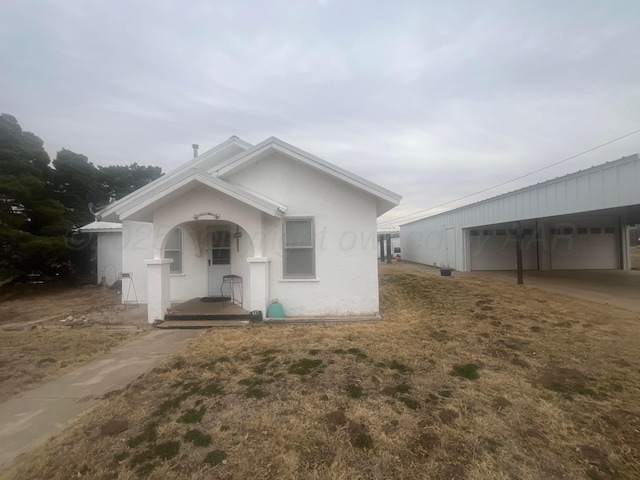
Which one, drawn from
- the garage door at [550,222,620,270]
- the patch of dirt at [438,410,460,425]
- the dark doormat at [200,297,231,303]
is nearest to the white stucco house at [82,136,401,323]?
the dark doormat at [200,297,231,303]

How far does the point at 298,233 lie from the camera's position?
789cm

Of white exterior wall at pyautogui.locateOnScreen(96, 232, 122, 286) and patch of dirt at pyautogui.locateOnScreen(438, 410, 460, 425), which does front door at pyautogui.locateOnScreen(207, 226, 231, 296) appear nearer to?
white exterior wall at pyautogui.locateOnScreen(96, 232, 122, 286)

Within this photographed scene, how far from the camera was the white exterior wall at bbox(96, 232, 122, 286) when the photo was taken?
14000mm

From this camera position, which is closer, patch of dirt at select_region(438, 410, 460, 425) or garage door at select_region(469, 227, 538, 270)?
patch of dirt at select_region(438, 410, 460, 425)

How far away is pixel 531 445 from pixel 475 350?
2.72m

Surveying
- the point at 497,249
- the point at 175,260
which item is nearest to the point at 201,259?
the point at 175,260

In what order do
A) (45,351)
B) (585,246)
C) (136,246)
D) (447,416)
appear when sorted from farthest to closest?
(585,246) < (136,246) < (45,351) < (447,416)

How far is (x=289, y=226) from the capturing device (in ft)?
25.9

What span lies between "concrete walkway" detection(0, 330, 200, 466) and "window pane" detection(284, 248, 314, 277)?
302 centimetres

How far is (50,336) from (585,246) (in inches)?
995

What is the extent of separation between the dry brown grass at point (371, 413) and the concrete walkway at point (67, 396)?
0.28 meters

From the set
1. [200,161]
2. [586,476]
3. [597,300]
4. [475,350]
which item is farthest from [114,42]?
[597,300]

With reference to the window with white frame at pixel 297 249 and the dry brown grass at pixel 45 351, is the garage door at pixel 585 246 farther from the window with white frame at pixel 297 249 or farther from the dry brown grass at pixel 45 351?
the dry brown grass at pixel 45 351

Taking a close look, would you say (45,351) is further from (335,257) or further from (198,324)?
(335,257)
